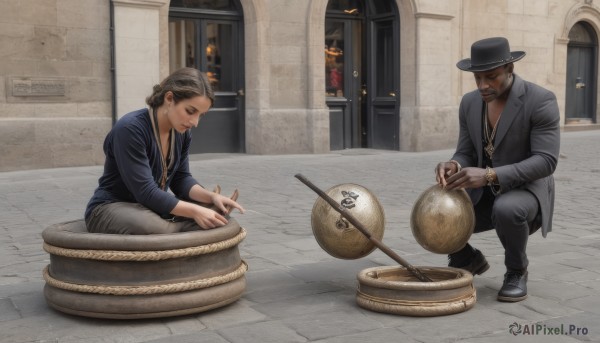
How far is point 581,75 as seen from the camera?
21.3m

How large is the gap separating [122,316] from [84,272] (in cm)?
32

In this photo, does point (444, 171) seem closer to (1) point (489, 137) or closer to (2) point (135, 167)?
(1) point (489, 137)

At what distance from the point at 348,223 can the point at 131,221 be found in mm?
1256

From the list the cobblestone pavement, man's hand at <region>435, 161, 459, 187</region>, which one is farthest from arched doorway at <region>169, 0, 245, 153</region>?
man's hand at <region>435, 161, 459, 187</region>

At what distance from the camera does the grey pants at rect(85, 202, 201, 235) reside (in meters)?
4.28

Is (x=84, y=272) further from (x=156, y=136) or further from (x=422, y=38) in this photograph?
(x=422, y=38)

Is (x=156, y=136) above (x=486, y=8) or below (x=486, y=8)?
below

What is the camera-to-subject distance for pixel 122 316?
415cm

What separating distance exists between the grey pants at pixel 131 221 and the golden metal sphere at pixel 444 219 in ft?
4.31

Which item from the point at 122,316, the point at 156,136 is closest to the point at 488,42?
the point at 156,136

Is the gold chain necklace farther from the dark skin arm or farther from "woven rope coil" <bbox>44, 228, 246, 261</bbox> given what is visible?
"woven rope coil" <bbox>44, 228, 246, 261</bbox>

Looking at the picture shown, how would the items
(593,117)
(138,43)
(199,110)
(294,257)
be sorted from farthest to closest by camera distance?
(593,117) < (138,43) < (294,257) < (199,110)

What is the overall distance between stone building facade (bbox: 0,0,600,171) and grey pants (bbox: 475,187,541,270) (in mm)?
9506

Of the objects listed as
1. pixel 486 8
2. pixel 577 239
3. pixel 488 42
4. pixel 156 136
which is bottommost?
pixel 577 239
